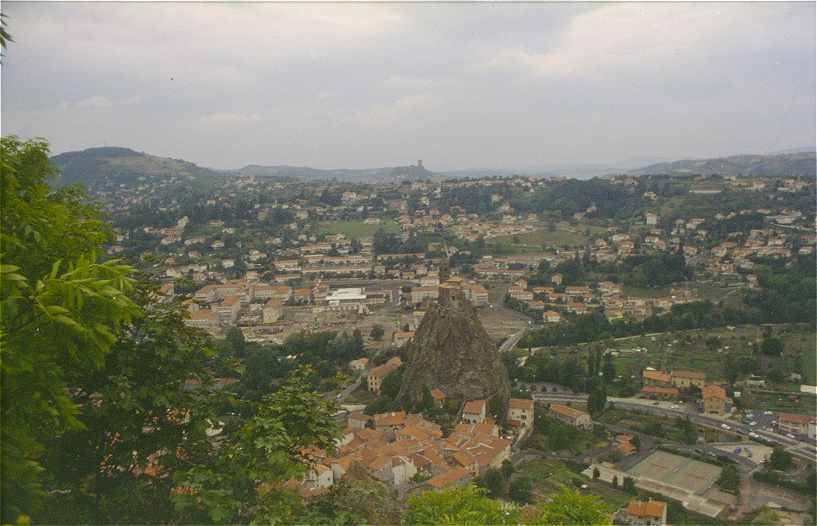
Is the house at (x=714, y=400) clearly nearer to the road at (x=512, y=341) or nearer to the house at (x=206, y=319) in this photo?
the road at (x=512, y=341)

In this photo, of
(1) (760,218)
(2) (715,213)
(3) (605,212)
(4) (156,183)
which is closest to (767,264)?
(1) (760,218)

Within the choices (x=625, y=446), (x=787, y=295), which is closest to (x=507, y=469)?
(x=625, y=446)

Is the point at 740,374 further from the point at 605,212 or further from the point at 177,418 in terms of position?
the point at 605,212

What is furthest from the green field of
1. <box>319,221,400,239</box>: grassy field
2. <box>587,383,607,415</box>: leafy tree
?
<box>319,221,400,239</box>: grassy field

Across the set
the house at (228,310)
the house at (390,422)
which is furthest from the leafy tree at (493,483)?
the house at (228,310)

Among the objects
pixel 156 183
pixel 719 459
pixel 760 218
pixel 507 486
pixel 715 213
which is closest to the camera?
pixel 507 486

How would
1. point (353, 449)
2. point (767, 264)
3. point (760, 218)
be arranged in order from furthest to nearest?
1. point (760, 218)
2. point (767, 264)
3. point (353, 449)
